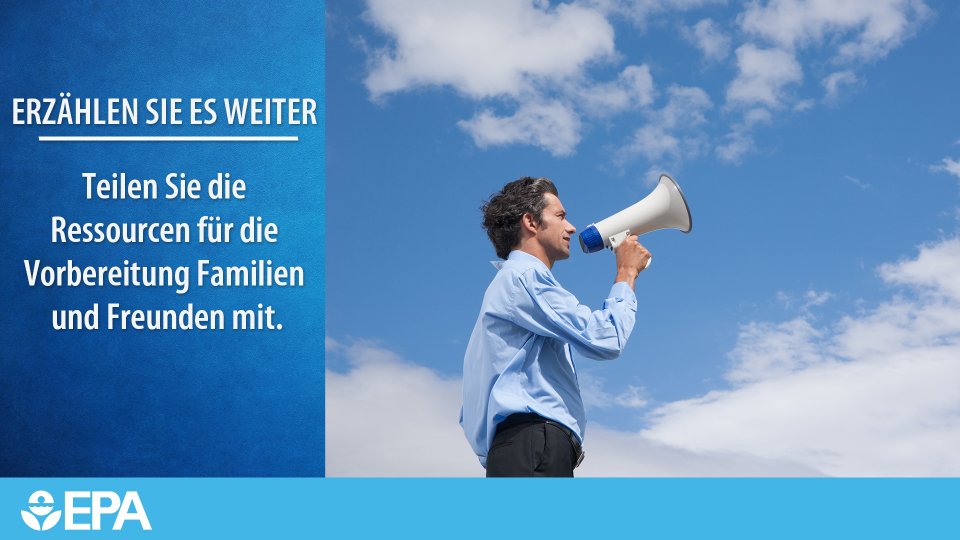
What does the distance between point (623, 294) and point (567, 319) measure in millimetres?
277

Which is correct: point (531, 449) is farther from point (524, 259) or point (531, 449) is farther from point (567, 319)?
point (524, 259)

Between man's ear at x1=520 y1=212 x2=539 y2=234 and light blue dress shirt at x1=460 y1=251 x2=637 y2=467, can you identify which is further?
man's ear at x1=520 y1=212 x2=539 y2=234

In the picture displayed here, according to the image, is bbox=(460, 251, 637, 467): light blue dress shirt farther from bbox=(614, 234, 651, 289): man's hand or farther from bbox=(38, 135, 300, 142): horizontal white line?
bbox=(38, 135, 300, 142): horizontal white line

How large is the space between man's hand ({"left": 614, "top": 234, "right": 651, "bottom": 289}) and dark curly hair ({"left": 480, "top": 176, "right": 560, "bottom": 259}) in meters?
0.31

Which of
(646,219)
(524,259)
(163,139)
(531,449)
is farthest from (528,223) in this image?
(163,139)

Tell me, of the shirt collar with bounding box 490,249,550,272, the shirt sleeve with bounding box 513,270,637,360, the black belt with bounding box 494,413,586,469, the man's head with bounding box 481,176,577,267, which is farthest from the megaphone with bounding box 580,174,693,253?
the black belt with bounding box 494,413,586,469

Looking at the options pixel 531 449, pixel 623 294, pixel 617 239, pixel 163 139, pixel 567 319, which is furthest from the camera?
pixel 163 139

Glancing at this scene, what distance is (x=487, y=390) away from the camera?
2.75 metres

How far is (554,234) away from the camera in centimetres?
298

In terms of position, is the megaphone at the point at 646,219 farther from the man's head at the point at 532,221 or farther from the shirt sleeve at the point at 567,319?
the shirt sleeve at the point at 567,319

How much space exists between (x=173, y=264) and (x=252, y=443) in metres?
1.04

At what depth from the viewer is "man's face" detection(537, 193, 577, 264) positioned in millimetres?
2979

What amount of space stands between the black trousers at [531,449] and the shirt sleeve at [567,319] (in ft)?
0.84
